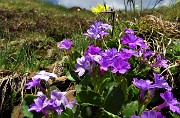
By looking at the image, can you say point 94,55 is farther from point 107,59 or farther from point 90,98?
point 90,98

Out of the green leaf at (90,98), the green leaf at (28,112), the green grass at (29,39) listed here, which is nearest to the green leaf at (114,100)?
the green leaf at (90,98)

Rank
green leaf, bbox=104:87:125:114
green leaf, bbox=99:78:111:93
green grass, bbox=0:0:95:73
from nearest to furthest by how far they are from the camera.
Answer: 1. green leaf, bbox=104:87:125:114
2. green leaf, bbox=99:78:111:93
3. green grass, bbox=0:0:95:73

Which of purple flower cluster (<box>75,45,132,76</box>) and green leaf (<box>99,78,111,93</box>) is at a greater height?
purple flower cluster (<box>75,45,132,76</box>)

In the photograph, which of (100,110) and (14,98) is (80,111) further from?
(14,98)

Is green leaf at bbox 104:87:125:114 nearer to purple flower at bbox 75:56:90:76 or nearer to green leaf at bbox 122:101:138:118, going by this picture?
green leaf at bbox 122:101:138:118

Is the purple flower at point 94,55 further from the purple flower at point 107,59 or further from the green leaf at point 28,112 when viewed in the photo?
the green leaf at point 28,112

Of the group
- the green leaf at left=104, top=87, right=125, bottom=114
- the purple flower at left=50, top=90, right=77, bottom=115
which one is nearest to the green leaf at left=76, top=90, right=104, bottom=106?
the green leaf at left=104, top=87, right=125, bottom=114
